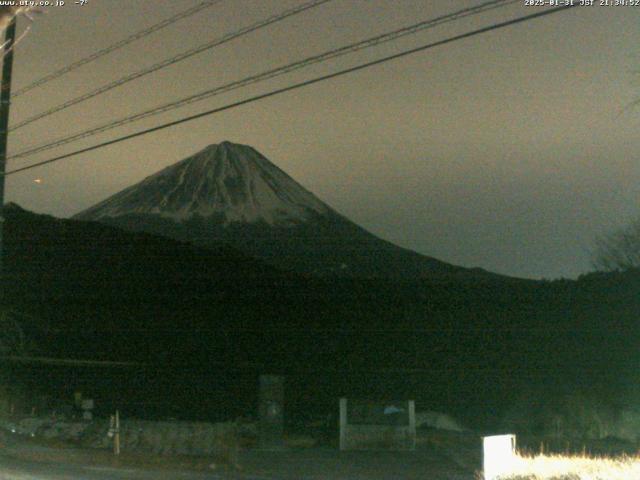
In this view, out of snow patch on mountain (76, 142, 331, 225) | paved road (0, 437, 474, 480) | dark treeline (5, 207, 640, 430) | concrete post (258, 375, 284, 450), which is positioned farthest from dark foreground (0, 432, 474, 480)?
snow patch on mountain (76, 142, 331, 225)

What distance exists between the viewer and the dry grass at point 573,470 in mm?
11133

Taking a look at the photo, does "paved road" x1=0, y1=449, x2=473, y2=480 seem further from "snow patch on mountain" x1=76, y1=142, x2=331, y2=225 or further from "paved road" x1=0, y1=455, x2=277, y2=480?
"snow patch on mountain" x1=76, y1=142, x2=331, y2=225

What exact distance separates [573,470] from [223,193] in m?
111

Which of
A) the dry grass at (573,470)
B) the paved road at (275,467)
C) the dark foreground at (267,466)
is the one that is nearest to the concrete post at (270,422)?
the dark foreground at (267,466)

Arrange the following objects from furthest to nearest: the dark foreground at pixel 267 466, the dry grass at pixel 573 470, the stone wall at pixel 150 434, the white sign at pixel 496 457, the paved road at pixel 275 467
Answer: the stone wall at pixel 150 434 < the dark foreground at pixel 267 466 < the paved road at pixel 275 467 < the white sign at pixel 496 457 < the dry grass at pixel 573 470

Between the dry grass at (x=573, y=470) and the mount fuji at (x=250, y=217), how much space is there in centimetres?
7349

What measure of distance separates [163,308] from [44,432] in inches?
1294

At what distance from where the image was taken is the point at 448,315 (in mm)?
44469

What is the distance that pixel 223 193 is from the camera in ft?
398

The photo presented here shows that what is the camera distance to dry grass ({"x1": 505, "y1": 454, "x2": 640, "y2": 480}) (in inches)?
438

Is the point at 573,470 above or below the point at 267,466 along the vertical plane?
above

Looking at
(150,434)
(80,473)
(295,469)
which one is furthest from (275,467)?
(150,434)

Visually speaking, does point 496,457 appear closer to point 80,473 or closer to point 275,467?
point 275,467

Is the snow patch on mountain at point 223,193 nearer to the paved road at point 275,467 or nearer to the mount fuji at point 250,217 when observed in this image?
the mount fuji at point 250,217
